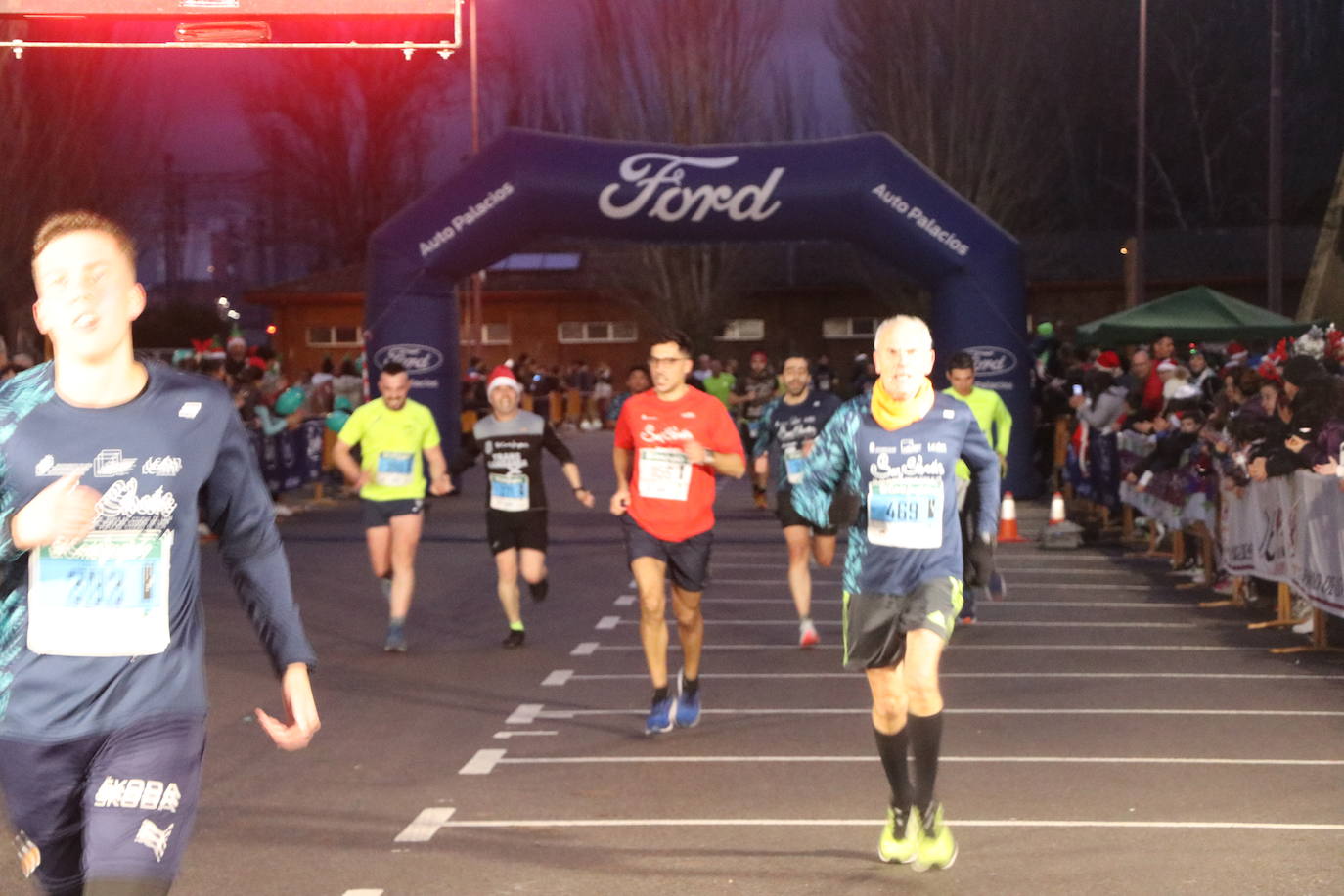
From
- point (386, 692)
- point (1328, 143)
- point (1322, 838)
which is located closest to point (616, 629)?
point (386, 692)

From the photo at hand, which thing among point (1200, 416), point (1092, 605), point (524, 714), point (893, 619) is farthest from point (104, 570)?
point (1200, 416)

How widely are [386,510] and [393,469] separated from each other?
0.27 m

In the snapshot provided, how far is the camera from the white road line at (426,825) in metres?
7.15

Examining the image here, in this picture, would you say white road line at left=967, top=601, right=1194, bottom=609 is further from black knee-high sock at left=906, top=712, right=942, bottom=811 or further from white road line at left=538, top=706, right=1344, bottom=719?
black knee-high sock at left=906, top=712, right=942, bottom=811

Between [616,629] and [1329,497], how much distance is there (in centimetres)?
479

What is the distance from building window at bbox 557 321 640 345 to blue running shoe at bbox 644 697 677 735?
52.2 meters

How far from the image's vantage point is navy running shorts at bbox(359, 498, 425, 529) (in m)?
12.6

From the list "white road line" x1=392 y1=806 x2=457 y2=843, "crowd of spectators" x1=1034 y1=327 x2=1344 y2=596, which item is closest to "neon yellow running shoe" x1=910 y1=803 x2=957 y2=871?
"white road line" x1=392 y1=806 x2=457 y2=843

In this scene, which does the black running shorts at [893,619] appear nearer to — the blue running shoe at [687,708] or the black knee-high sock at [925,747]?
the black knee-high sock at [925,747]

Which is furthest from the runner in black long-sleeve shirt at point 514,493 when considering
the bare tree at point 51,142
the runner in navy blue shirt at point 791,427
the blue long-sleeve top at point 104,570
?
the bare tree at point 51,142

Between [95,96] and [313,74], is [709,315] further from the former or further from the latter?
[95,96]

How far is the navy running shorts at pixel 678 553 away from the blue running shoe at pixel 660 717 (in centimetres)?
60

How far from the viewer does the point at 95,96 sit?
1357 inches

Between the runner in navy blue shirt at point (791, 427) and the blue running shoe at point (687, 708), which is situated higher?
the runner in navy blue shirt at point (791, 427)
